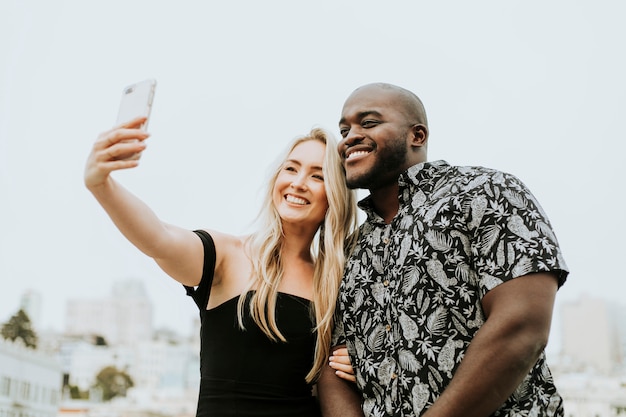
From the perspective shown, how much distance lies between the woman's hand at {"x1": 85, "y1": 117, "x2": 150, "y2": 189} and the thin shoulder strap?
851 mm

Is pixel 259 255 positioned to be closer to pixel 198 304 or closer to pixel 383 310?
pixel 198 304

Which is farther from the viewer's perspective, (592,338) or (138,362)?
(138,362)

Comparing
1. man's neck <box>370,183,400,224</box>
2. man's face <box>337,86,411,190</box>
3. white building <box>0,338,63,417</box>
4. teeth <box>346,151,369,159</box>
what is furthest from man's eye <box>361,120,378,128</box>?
white building <box>0,338,63,417</box>

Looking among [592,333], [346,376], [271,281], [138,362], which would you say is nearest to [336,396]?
[346,376]

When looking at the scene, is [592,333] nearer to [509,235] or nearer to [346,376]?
[346,376]

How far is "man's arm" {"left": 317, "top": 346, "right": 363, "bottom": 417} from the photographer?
2766 millimetres

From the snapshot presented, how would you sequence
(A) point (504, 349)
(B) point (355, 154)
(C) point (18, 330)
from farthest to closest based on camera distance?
(C) point (18, 330) → (B) point (355, 154) → (A) point (504, 349)

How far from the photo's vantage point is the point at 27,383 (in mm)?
36594

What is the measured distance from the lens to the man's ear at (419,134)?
298 cm

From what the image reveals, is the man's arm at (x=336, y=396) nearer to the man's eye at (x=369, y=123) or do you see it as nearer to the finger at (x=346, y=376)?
the finger at (x=346, y=376)

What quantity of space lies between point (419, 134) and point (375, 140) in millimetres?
222

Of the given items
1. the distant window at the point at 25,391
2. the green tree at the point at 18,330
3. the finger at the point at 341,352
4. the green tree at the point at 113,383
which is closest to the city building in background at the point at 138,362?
the distant window at the point at 25,391

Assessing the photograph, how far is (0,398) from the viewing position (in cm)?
3378

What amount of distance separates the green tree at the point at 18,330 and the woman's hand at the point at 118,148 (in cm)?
6850
